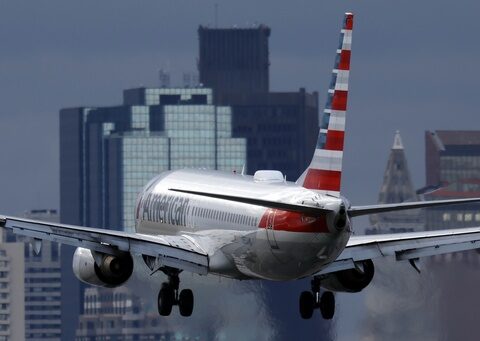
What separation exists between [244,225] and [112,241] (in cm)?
539

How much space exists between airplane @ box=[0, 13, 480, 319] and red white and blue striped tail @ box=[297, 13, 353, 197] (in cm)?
4

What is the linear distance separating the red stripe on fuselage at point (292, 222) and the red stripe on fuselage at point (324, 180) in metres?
1.70

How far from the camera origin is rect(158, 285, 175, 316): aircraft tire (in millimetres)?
109750

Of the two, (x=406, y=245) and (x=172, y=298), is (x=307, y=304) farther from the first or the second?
(x=172, y=298)

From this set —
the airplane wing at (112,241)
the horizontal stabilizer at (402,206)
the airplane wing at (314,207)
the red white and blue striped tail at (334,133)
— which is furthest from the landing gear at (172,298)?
the horizontal stabilizer at (402,206)

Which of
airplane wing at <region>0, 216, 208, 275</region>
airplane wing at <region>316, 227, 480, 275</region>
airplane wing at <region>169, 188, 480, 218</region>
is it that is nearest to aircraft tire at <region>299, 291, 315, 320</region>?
airplane wing at <region>316, 227, 480, 275</region>

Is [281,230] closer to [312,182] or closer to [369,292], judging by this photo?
[312,182]

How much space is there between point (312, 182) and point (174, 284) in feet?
31.9

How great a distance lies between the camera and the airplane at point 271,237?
101 meters

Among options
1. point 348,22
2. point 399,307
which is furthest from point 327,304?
point 399,307

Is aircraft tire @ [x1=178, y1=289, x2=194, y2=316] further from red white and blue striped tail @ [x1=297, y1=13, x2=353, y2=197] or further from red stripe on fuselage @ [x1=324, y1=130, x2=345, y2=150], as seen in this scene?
red stripe on fuselage @ [x1=324, y1=130, x2=345, y2=150]

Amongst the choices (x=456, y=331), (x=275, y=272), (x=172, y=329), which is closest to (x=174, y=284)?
(x=275, y=272)

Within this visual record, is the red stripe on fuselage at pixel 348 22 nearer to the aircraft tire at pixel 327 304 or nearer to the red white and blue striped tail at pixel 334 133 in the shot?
the red white and blue striped tail at pixel 334 133

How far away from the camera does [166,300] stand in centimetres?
10994
